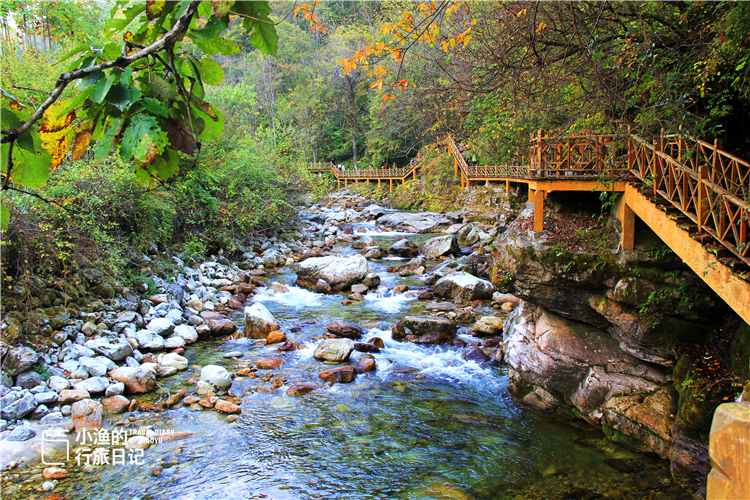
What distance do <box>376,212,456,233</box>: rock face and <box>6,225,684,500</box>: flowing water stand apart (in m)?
15.6

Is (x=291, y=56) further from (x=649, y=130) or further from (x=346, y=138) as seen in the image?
(x=649, y=130)

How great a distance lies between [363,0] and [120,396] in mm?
42336

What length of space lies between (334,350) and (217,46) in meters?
8.00

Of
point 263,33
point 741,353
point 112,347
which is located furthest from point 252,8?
point 112,347

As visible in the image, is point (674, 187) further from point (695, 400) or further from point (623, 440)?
point (623, 440)

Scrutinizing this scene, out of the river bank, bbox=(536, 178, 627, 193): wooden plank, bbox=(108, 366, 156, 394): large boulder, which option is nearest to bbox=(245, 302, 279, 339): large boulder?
the river bank

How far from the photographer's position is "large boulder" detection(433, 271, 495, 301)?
12.3 metres

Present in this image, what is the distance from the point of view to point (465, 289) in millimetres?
12352

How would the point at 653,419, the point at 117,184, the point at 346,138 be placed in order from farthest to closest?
the point at 346,138 → the point at 117,184 → the point at 653,419

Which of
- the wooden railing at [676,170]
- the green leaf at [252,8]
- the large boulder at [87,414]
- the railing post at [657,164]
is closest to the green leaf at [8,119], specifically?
the green leaf at [252,8]

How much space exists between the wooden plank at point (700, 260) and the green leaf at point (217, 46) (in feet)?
14.3

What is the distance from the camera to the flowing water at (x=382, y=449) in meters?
5.32

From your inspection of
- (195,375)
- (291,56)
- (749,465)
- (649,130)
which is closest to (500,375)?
(649,130)

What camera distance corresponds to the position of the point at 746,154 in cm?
616
